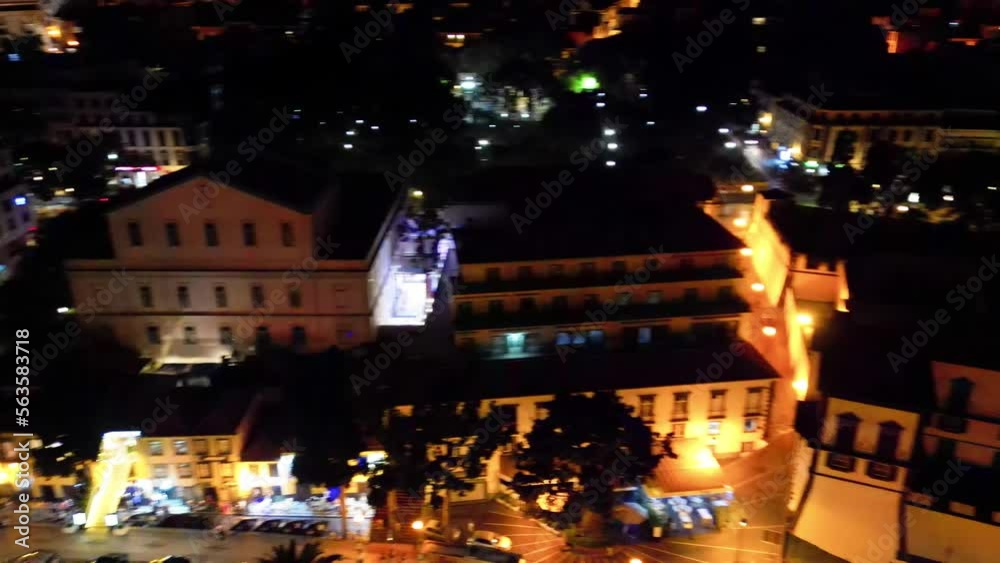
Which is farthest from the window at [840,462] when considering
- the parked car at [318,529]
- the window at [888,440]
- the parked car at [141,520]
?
the parked car at [141,520]

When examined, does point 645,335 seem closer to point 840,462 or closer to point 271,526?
point 840,462

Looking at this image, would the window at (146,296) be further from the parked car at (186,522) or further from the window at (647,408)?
the window at (647,408)

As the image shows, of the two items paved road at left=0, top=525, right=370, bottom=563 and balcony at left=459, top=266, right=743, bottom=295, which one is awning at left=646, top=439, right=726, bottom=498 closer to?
balcony at left=459, top=266, right=743, bottom=295

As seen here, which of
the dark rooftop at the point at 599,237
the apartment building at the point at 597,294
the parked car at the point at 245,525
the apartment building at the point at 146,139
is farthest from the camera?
the apartment building at the point at 146,139

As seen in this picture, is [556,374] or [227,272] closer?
[556,374]

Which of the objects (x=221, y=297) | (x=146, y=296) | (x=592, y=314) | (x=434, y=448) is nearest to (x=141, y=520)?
(x=221, y=297)
